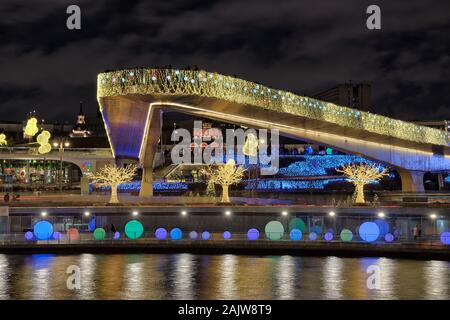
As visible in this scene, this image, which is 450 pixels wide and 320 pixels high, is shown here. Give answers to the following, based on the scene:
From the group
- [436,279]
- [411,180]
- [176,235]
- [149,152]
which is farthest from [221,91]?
[411,180]

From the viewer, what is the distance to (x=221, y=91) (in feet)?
153

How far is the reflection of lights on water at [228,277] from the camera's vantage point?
2178cm

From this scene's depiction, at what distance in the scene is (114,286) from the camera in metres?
22.9

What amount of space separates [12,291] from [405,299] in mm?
12408

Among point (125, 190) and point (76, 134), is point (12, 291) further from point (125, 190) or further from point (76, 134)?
point (76, 134)

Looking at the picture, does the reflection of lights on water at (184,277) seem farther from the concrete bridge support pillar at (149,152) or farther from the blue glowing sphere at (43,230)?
the concrete bridge support pillar at (149,152)

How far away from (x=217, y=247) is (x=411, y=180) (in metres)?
47.7

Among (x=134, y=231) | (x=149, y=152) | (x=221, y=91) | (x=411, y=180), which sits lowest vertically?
(x=134, y=231)

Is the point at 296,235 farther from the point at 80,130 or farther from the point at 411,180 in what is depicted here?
the point at 80,130

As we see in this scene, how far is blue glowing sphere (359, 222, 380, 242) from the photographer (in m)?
31.8

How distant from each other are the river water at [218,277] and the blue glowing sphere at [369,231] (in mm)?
2426

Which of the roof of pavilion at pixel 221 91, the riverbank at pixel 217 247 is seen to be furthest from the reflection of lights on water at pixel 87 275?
the roof of pavilion at pixel 221 91

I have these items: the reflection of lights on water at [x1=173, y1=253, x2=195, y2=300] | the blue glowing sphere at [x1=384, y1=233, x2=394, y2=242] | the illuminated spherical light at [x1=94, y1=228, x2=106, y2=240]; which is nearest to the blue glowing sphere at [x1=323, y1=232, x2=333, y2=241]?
the blue glowing sphere at [x1=384, y1=233, x2=394, y2=242]
